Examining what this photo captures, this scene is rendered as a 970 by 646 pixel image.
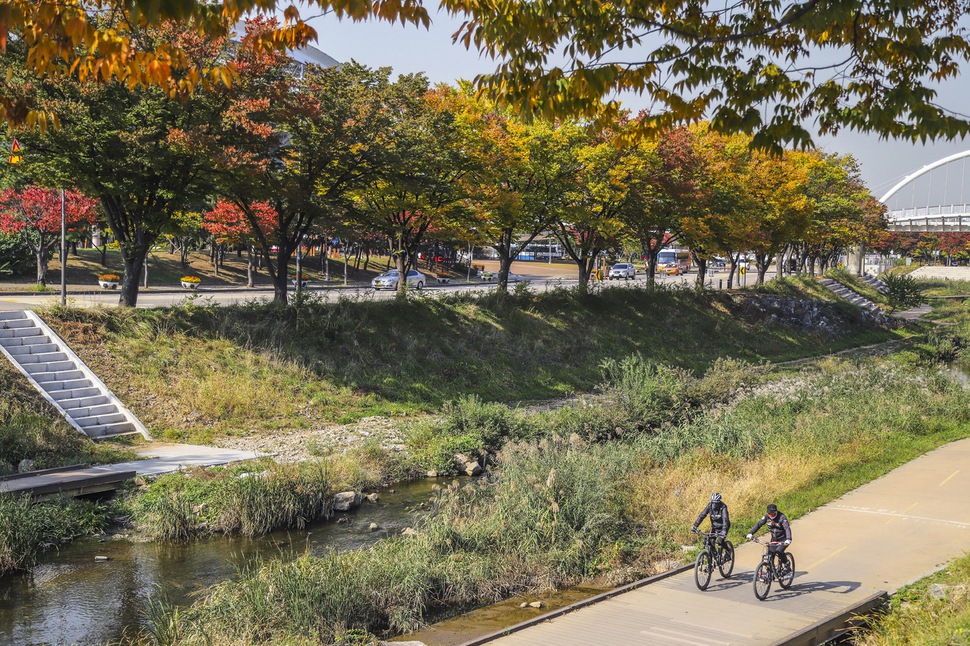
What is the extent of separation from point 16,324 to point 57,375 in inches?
106

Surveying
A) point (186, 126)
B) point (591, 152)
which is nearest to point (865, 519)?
point (186, 126)

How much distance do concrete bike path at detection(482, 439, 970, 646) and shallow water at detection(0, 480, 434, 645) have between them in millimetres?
5358

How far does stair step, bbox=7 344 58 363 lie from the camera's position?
76.8 feet

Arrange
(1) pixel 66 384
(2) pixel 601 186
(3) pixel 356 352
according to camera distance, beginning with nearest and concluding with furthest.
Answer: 1. (1) pixel 66 384
2. (3) pixel 356 352
3. (2) pixel 601 186

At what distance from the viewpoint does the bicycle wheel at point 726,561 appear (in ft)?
38.6

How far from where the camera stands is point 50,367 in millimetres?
23500

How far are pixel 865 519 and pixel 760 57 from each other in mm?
8635

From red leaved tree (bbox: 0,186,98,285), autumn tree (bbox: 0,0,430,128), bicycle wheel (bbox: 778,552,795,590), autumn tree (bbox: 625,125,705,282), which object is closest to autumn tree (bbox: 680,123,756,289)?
autumn tree (bbox: 625,125,705,282)

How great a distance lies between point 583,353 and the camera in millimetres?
37281

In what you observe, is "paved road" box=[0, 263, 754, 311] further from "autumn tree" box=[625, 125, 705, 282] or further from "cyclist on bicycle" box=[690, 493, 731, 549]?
"cyclist on bicycle" box=[690, 493, 731, 549]

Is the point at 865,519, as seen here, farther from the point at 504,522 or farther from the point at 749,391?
the point at 749,391

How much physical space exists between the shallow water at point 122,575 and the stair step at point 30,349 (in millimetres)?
10281

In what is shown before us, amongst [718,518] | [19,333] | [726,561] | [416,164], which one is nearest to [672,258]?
[416,164]

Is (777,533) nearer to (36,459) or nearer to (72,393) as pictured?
(36,459)
